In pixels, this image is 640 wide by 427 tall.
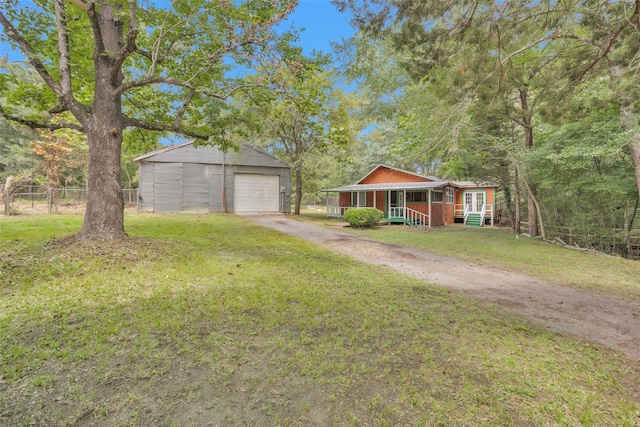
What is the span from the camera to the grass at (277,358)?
6.95ft

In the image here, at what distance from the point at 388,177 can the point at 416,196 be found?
297 cm

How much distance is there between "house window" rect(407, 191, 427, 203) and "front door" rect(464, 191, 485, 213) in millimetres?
5147

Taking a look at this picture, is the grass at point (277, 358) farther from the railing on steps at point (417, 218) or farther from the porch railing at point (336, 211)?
the porch railing at point (336, 211)

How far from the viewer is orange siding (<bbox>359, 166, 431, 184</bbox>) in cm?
2025

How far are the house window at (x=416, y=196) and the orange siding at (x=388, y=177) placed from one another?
1134 mm

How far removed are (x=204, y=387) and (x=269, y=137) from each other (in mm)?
18588

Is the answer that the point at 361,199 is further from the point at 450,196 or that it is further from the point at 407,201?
the point at 450,196

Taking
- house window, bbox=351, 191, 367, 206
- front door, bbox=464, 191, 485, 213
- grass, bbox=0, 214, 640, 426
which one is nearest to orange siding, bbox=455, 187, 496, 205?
front door, bbox=464, 191, 485, 213

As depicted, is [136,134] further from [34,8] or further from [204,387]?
[204,387]

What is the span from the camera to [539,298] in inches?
199

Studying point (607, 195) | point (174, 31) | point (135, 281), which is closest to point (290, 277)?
point (135, 281)

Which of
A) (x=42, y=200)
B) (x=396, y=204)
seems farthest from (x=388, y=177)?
(x=42, y=200)

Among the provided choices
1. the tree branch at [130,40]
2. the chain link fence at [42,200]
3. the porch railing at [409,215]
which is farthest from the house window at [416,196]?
the tree branch at [130,40]

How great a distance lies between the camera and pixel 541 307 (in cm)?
461
